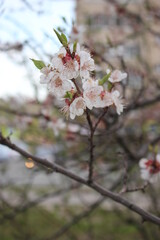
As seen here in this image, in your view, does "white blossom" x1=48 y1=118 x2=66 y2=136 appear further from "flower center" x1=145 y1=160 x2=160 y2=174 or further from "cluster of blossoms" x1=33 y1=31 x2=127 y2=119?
"cluster of blossoms" x1=33 y1=31 x2=127 y2=119

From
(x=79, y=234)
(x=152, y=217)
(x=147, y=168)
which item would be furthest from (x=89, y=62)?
(x=79, y=234)

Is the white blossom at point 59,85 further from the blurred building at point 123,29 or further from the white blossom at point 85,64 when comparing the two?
the blurred building at point 123,29

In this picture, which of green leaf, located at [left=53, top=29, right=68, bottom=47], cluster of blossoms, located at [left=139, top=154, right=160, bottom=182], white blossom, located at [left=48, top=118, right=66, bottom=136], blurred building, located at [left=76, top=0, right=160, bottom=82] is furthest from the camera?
blurred building, located at [left=76, top=0, right=160, bottom=82]

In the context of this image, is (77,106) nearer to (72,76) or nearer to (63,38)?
(72,76)

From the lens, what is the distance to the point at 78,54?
3.21ft

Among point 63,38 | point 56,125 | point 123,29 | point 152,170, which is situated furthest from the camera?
point 123,29

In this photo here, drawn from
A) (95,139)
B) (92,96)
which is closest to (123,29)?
(95,139)

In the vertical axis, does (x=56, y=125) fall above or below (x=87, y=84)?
below

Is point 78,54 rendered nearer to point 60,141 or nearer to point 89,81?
point 89,81

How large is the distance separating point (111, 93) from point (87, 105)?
0.20 metres

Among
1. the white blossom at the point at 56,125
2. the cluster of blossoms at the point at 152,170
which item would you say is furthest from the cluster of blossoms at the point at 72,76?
the white blossom at the point at 56,125

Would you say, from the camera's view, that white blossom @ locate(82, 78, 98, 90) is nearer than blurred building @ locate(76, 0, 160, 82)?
Yes

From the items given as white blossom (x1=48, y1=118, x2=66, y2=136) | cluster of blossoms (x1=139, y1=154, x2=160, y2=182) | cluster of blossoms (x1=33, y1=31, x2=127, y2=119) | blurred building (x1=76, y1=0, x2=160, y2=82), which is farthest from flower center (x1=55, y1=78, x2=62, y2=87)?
white blossom (x1=48, y1=118, x2=66, y2=136)

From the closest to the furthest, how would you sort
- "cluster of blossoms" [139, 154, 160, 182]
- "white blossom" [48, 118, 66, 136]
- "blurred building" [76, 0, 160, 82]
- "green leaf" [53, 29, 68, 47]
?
1. "green leaf" [53, 29, 68, 47]
2. "cluster of blossoms" [139, 154, 160, 182]
3. "white blossom" [48, 118, 66, 136]
4. "blurred building" [76, 0, 160, 82]
